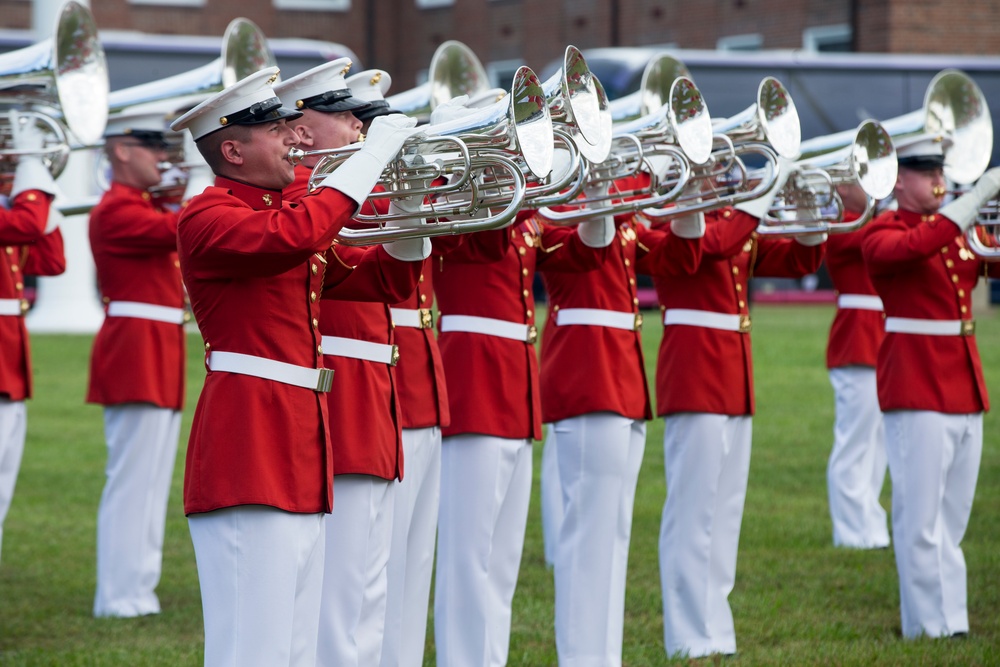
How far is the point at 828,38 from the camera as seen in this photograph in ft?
86.6

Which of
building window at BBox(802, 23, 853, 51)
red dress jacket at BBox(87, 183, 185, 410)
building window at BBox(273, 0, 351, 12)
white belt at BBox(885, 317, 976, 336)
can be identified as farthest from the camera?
building window at BBox(273, 0, 351, 12)

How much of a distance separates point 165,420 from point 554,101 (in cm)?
329

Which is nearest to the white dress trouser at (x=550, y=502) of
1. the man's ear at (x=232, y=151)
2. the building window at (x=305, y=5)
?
the man's ear at (x=232, y=151)

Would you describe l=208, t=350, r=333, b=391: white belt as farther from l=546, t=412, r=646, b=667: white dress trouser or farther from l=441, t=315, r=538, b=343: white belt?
l=546, t=412, r=646, b=667: white dress trouser

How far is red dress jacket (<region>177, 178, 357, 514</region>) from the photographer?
12.5 ft

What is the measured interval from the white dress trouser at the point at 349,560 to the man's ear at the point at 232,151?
1.09 metres

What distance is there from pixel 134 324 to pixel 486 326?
2057mm

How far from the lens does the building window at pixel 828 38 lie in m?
26.0

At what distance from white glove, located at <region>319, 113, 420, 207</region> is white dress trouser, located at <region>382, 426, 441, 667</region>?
4.94 ft

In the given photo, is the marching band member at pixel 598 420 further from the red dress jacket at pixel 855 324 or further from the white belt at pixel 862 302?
the white belt at pixel 862 302

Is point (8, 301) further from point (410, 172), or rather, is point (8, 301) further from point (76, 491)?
point (76, 491)

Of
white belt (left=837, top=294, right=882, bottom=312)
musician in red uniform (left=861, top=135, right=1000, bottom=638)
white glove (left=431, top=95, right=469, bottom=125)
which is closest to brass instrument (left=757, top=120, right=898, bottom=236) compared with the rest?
musician in red uniform (left=861, top=135, right=1000, bottom=638)

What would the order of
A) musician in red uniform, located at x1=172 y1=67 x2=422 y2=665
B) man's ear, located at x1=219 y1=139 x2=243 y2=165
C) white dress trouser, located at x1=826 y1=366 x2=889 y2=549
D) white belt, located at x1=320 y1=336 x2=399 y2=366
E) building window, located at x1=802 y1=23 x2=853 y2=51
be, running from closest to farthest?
musician in red uniform, located at x1=172 y1=67 x2=422 y2=665
man's ear, located at x1=219 y1=139 x2=243 y2=165
white belt, located at x1=320 y1=336 x2=399 y2=366
white dress trouser, located at x1=826 y1=366 x2=889 y2=549
building window, located at x1=802 y1=23 x2=853 y2=51

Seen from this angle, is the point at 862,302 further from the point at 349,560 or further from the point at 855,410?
the point at 349,560
